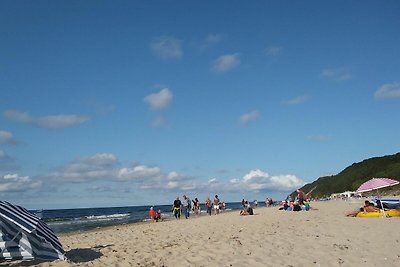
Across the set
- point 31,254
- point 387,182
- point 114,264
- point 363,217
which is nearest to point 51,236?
point 31,254

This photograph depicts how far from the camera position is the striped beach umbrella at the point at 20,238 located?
321 inches

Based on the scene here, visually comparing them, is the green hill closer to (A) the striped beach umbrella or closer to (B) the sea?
(B) the sea

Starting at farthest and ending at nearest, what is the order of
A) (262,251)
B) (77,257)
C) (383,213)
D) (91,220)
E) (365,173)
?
(365,173)
(91,220)
(383,213)
(262,251)
(77,257)

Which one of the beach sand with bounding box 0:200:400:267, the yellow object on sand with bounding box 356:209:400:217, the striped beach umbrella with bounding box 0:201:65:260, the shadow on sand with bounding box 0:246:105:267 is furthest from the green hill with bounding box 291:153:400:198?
the striped beach umbrella with bounding box 0:201:65:260

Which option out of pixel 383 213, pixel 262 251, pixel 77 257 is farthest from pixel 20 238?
pixel 383 213

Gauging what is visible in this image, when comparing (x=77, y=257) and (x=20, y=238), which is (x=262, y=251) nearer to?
(x=77, y=257)

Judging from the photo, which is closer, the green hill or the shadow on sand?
the shadow on sand

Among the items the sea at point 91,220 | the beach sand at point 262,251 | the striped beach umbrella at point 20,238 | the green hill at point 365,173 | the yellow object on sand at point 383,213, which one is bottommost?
the beach sand at point 262,251

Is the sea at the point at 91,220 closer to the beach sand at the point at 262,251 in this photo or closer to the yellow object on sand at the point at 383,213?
the beach sand at the point at 262,251

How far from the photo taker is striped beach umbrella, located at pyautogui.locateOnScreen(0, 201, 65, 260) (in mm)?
8148

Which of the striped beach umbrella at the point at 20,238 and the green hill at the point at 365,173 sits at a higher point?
the green hill at the point at 365,173

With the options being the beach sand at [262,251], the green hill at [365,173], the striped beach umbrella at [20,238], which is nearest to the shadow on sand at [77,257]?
the beach sand at [262,251]

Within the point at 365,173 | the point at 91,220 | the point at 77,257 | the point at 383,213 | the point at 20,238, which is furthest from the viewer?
the point at 365,173

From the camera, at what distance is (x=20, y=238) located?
829 centimetres
